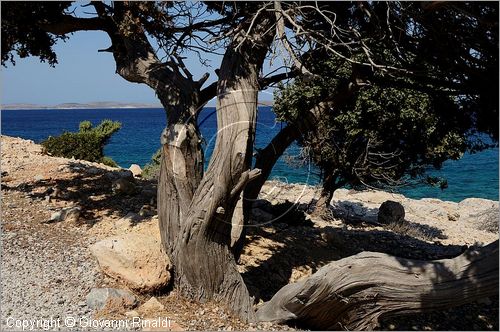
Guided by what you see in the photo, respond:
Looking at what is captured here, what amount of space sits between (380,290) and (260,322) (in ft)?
4.75

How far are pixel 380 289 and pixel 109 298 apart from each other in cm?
262

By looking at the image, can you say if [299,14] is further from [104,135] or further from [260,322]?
[104,135]

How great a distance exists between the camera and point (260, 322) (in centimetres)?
552

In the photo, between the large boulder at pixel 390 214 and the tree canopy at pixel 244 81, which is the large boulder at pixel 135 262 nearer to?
the tree canopy at pixel 244 81

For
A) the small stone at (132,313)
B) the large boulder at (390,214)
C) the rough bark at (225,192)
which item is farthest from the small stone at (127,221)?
the large boulder at (390,214)

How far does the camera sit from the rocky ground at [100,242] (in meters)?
5.34

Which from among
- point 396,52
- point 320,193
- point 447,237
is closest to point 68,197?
point 396,52

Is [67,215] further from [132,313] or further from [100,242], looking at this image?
[132,313]

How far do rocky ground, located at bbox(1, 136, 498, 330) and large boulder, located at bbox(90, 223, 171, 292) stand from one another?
0.06 m

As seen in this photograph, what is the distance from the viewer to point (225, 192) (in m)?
5.29

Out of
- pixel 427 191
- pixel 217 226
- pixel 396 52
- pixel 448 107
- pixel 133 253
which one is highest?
pixel 396 52

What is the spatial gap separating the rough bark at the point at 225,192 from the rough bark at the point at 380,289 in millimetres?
632

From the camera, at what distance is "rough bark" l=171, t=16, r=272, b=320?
208 inches

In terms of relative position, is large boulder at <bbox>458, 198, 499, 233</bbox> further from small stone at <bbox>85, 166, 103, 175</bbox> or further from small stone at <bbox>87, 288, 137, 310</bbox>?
small stone at <bbox>87, 288, 137, 310</bbox>
